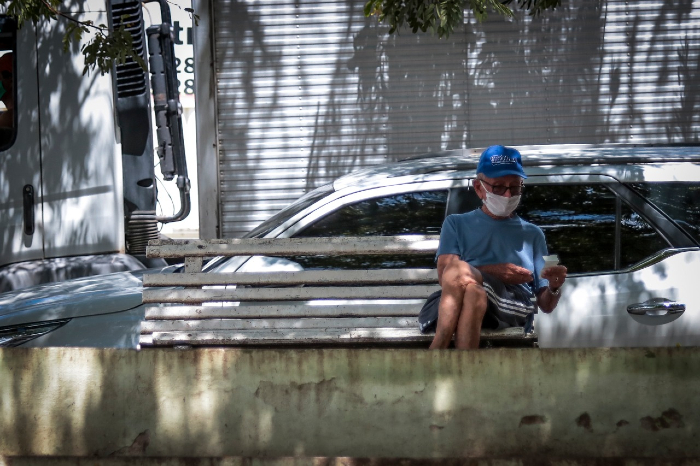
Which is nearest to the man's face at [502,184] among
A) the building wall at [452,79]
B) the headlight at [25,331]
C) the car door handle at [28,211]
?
the headlight at [25,331]

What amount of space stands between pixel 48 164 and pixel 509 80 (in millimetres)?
4666

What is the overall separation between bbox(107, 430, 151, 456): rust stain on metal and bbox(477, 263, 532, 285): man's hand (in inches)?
69.6

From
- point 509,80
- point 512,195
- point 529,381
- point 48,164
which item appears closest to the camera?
point 529,381

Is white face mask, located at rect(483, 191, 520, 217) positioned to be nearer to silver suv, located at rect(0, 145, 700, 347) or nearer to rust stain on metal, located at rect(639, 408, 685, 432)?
silver suv, located at rect(0, 145, 700, 347)

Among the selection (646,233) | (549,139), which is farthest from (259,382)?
(549,139)

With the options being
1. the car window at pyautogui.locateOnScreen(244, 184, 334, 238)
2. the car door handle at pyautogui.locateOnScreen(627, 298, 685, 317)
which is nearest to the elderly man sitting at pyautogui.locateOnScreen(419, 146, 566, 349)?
the car door handle at pyautogui.locateOnScreen(627, 298, 685, 317)

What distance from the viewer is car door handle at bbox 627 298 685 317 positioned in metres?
4.21

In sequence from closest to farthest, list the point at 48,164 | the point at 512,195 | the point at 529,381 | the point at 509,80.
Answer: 1. the point at 529,381
2. the point at 512,195
3. the point at 48,164
4. the point at 509,80

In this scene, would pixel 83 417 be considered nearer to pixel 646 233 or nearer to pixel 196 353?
pixel 196 353

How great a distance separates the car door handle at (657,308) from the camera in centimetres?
421

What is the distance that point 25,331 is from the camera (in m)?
4.44

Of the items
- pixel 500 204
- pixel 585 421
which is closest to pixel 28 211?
pixel 500 204

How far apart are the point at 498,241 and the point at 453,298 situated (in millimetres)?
452

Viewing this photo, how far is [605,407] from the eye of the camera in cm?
383
